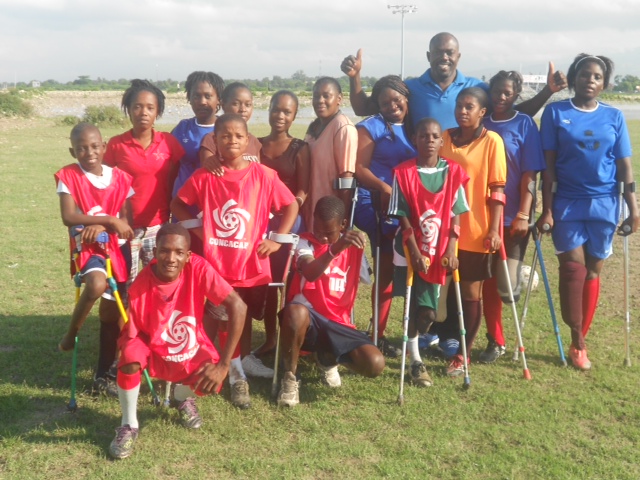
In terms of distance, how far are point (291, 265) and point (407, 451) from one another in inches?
70.8

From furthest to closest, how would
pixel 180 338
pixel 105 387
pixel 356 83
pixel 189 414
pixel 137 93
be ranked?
pixel 356 83 < pixel 137 93 < pixel 105 387 < pixel 189 414 < pixel 180 338

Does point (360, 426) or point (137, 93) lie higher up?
point (137, 93)

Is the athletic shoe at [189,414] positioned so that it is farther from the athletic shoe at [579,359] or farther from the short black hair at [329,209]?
the athletic shoe at [579,359]

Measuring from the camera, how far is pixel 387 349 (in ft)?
20.1

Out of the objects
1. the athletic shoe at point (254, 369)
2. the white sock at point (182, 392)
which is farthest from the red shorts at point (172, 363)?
the athletic shoe at point (254, 369)

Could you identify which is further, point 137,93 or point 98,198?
point 137,93

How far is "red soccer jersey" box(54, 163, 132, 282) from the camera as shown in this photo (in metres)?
4.86

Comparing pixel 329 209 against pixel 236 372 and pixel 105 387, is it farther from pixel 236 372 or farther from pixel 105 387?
pixel 105 387

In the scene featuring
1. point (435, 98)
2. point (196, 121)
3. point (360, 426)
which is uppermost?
point (435, 98)

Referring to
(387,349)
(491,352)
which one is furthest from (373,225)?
(491,352)

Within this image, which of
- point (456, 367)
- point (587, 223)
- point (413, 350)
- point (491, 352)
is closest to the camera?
point (413, 350)

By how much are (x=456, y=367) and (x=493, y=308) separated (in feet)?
2.46

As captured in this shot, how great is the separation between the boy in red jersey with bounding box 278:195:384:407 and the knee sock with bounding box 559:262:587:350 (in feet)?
6.06

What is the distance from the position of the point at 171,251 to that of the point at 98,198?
3.00 feet
